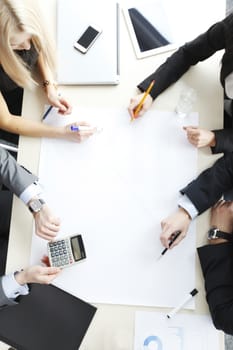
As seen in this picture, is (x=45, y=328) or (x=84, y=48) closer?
(x=45, y=328)

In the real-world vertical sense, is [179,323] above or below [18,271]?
below

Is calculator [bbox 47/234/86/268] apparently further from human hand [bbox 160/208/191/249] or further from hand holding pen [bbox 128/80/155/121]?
hand holding pen [bbox 128/80/155/121]

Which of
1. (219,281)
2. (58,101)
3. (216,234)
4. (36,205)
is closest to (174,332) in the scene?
(219,281)

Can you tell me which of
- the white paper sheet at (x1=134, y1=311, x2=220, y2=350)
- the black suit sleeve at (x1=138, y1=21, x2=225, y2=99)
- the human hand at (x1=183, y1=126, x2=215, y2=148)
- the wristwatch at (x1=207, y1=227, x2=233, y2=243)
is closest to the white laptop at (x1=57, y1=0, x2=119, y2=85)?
the black suit sleeve at (x1=138, y1=21, x2=225, y2=99)

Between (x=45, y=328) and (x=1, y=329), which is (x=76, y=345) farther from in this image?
(x=1, y=329)

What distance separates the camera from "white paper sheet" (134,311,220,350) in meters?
1.06

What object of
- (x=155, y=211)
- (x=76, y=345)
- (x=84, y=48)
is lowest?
(x=76, y=345)

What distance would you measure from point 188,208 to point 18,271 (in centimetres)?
48

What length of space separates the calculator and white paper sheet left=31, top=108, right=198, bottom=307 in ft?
0.07

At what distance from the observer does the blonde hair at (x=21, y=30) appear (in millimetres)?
1017

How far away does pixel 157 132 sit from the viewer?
1.18m

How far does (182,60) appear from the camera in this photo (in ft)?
3.93

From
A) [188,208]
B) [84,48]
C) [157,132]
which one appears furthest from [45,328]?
[84,48]

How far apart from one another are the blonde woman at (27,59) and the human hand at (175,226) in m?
0.33
